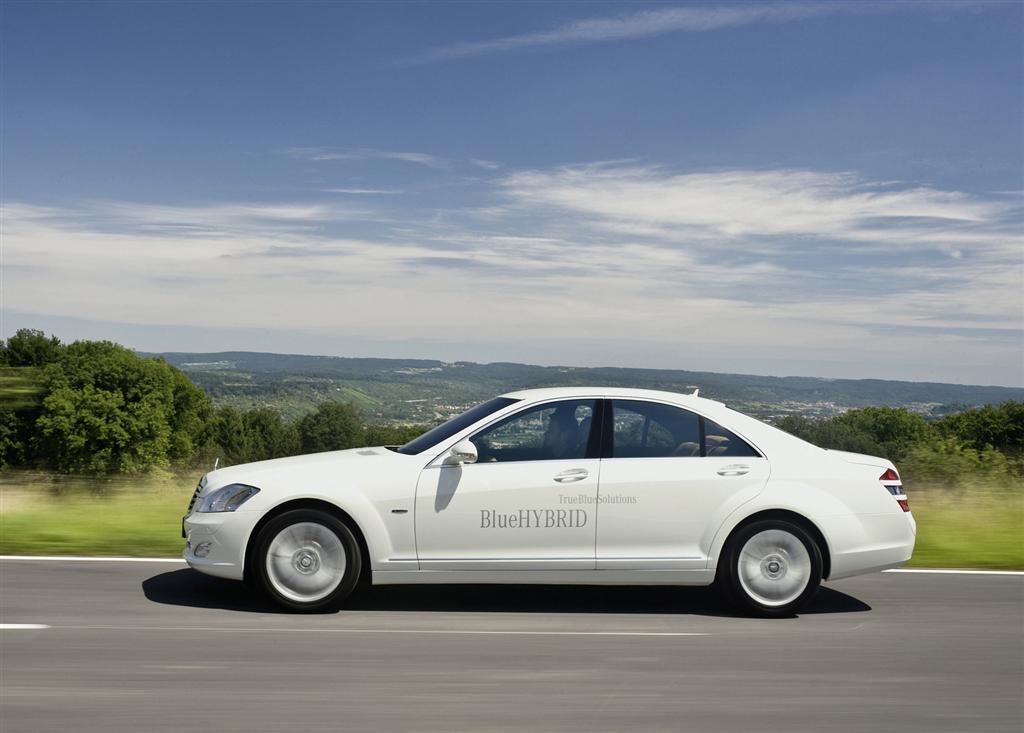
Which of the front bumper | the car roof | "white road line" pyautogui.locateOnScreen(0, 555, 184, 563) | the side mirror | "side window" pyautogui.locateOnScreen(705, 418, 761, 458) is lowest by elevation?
"white road line" pyautogui.locateOnScreen(0, 555, 184, 563)

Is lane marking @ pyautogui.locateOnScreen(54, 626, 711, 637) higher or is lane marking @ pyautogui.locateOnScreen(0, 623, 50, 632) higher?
lane marking @ pyautogui.locateOnScreen(54, 626, 711, 637)

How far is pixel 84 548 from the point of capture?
933cm

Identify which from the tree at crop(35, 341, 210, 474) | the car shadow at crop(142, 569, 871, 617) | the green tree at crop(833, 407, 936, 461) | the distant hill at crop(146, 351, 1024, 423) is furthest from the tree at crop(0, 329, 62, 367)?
the car shadow at crop(142, 569, 871, 617)

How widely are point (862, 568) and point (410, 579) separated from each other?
3178 mm

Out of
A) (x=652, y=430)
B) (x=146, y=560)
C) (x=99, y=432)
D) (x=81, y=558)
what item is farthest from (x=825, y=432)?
(x=99, y=432)

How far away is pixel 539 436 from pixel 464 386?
25582 millimetres

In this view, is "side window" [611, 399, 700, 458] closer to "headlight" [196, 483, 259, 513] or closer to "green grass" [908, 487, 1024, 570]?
"headlight" [196, 483, 259, 513]

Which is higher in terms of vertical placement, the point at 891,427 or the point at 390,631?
the point at 891,427

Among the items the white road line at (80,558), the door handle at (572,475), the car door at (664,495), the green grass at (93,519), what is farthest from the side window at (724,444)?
the green grass at (93,519)

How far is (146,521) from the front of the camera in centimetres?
1078

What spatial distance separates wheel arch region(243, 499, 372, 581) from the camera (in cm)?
688

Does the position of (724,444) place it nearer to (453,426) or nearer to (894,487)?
(894,487)

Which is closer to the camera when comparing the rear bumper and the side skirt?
the side skirt

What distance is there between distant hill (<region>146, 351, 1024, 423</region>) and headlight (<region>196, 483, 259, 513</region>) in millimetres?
2030
